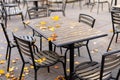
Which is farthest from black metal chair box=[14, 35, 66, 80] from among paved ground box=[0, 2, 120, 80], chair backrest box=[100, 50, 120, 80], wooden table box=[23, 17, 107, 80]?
chair backrest box=[100, 50, 120, 80]

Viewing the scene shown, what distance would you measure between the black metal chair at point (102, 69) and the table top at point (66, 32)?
0.35 m

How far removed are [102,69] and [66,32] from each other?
0.99 m

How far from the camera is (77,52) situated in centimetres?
425

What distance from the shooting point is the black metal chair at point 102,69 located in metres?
2.14

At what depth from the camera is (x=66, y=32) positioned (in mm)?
3049

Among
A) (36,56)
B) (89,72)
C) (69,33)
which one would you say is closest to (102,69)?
(89,72)

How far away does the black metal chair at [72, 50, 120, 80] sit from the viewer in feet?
7.04

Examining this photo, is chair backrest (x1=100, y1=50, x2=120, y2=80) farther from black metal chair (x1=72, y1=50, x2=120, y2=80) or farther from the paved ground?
the paved ground

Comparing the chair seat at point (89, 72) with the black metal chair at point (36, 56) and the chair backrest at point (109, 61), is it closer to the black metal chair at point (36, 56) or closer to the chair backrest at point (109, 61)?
the chair backrest at point (109, 61)

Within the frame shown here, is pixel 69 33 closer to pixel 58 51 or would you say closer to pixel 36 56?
pixel 36 56

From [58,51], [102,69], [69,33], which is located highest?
[69,33]

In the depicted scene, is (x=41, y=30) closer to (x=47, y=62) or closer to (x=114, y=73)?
(x=47, y=62)

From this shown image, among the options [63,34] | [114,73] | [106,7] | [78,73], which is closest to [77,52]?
[114,73]

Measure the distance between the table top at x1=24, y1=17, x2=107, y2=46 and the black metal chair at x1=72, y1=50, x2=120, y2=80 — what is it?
1.14 feet
